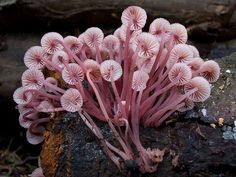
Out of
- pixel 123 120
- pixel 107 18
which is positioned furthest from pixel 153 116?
pixel 107 18

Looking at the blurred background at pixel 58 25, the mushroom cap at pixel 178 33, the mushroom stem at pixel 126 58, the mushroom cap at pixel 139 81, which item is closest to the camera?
the mushroom cap at pixel 139 81

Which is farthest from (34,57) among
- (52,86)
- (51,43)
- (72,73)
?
(72,73)

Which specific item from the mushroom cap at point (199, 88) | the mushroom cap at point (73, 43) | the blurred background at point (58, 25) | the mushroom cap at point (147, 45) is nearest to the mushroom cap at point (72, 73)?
the mushroom cap at point (73, 43)

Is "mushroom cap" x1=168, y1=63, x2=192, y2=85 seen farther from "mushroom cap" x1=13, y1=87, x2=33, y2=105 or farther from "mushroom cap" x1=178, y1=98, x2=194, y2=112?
"mushroom cap" x1=13, y1=87, x2=33, y2=105

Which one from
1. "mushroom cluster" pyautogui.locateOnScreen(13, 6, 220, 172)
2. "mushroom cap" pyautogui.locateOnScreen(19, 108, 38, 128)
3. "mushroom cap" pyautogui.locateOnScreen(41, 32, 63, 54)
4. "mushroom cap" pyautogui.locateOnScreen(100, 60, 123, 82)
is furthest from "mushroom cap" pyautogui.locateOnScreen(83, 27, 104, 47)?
"mushroom cap" pyautogui.locateOnScreen(19, 108, 38, 128)

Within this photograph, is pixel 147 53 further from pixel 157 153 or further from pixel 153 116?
pixel 157 153

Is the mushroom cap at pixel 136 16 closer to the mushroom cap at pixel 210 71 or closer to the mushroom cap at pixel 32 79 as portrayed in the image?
the mushroom cap at pixel 210 71
